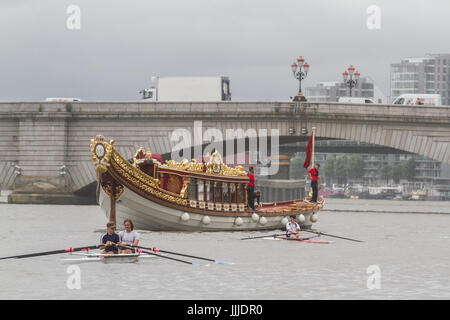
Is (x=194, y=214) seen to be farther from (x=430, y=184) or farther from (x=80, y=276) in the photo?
(x=430, y=184)

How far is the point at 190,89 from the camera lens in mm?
70750

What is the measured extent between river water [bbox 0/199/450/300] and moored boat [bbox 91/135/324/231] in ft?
2.10

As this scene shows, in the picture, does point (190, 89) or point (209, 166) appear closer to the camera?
point (209, 166)

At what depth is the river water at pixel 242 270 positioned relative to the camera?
2709cm

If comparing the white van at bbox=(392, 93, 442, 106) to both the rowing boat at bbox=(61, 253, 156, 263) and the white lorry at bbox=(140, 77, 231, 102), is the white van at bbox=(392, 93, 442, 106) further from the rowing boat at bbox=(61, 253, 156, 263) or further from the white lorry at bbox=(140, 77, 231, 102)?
the rowing boat at bbox=(61, 253, 156, 263)

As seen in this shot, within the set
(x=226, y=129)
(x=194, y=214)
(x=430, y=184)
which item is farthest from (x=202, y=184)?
(x=430, y=184)

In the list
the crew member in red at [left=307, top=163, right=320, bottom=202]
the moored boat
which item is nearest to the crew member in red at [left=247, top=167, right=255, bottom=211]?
the moored boat

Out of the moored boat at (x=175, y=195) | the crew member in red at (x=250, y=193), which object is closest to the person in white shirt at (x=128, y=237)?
the moored boat at (x=175, y=195)

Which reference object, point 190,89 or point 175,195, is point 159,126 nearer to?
point 190,89

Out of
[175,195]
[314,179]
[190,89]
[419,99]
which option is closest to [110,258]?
[175,195]

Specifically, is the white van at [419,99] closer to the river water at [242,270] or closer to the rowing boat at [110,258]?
Result: the river water at [242,270]

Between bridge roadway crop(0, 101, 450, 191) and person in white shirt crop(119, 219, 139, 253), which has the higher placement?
bridge roadway crop(0, 101, 450, 191)

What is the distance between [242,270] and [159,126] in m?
37.5

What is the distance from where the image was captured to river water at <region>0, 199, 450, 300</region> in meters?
27.1
